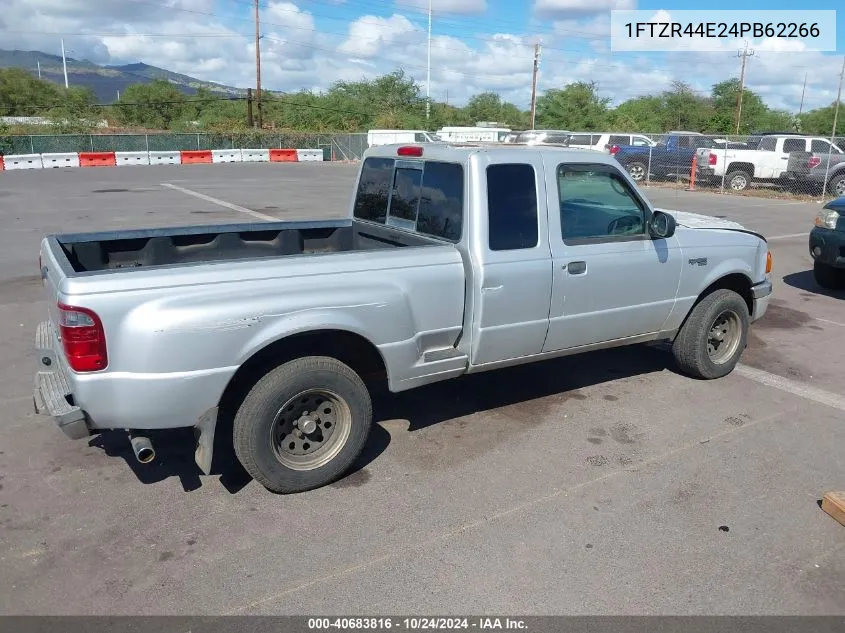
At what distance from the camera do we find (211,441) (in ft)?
12.0

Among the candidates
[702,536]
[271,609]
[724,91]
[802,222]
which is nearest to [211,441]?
[271,609]

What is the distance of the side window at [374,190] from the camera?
527 cm

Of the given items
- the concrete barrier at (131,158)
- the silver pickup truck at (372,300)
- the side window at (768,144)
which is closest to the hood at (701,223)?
the silver pickup truck at (372,300)

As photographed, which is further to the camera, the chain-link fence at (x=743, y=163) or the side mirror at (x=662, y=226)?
the chain-link fence at (x=743, y=163)

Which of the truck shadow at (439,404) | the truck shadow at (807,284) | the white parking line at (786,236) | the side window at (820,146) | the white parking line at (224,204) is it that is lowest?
the truck shadow at (439,404)

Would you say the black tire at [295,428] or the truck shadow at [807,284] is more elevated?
the black tire at [295,428]

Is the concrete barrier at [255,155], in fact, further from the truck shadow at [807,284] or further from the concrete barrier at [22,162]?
the truck shadow at [807,284]

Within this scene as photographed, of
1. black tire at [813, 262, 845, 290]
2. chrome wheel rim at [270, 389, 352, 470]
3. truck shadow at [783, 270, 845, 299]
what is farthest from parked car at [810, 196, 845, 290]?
chrome wheel rim at [270, 389, 352, 470]

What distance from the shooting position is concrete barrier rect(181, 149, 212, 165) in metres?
35.7

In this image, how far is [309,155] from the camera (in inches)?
1622

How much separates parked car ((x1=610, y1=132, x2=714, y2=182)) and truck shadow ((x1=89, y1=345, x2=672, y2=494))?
20881 millimetres

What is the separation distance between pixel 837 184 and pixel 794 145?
6.23 feet

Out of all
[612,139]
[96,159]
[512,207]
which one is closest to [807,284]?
[512,207]

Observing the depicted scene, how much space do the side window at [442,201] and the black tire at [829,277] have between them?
6908mm
